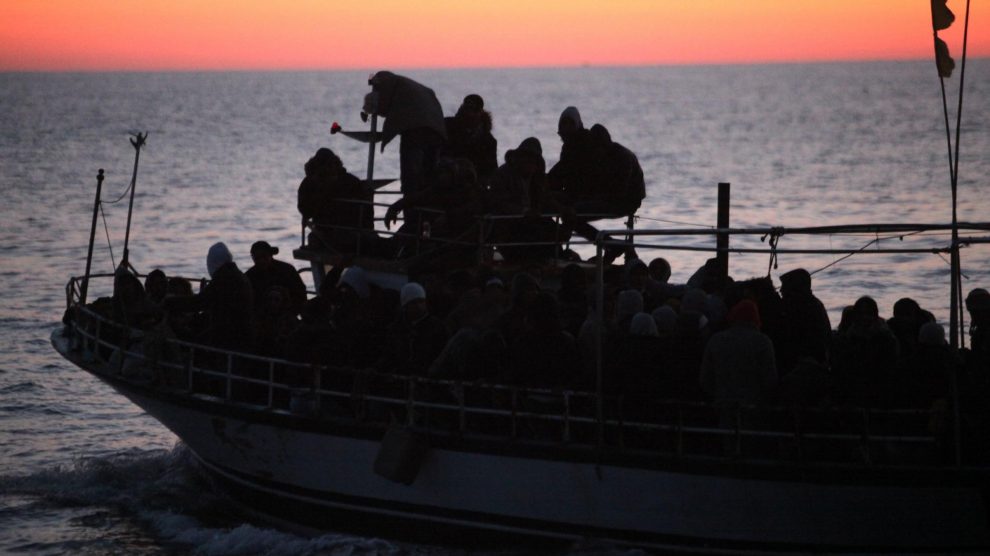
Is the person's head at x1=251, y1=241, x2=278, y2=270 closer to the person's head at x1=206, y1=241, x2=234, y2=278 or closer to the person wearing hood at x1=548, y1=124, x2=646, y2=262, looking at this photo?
the person's head at x1=206, y1=241, x2=234, y2=278

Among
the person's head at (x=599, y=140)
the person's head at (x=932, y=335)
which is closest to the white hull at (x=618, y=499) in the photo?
the person's head at (x=932, y=335)

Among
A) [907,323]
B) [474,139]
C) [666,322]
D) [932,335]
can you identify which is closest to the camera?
[932,335]

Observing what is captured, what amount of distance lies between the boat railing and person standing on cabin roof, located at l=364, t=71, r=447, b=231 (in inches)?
117

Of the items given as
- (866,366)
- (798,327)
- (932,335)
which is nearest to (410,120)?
(798,327)

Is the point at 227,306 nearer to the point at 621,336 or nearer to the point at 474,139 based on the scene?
the point at 474,139

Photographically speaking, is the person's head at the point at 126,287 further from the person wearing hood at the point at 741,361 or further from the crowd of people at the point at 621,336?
the person wearing hood at the point at 741,361

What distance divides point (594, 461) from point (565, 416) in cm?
51

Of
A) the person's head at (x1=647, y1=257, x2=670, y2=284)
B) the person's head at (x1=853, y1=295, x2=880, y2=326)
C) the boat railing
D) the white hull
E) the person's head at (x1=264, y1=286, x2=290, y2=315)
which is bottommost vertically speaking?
the white hull

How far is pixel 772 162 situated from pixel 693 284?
2486 inches

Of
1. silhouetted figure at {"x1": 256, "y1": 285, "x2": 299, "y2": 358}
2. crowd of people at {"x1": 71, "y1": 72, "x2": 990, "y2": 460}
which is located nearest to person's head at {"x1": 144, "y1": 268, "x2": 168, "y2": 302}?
crowd of people at {"x1": 71, "y1": 72, "x2": 990, "y2": 460}

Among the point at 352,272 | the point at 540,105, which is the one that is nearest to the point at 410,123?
the point at 352,272

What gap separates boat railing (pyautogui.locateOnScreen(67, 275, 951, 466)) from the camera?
11.9 m

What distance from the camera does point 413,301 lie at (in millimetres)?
12859

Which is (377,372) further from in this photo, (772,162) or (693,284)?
(772,162)
